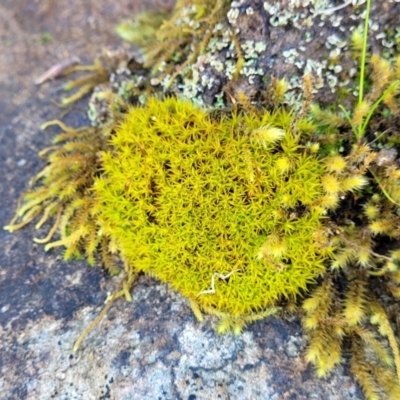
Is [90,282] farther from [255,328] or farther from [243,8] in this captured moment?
[243,8]

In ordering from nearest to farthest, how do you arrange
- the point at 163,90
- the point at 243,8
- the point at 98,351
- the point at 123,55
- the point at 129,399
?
1. the point at 129,399
2. the point at 98,351
3. the point at 243,8
4. the point at 163,90
5. the point at 123,55

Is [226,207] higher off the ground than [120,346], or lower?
higher

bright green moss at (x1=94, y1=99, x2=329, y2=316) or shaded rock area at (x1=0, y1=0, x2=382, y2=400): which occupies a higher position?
bright green moss at (x1=94, y1=99, x2=329, y2=316)

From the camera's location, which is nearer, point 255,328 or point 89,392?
point 89,392

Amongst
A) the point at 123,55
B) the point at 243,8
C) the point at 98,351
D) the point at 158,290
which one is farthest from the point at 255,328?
the point at 123,55

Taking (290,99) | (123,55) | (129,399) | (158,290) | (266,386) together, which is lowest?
(266,386)

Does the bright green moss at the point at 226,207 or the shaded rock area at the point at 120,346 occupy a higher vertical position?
the bright green moss at the point at 226,207

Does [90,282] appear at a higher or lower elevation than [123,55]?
lower

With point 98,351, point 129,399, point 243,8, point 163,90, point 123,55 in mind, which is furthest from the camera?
point 123,55
